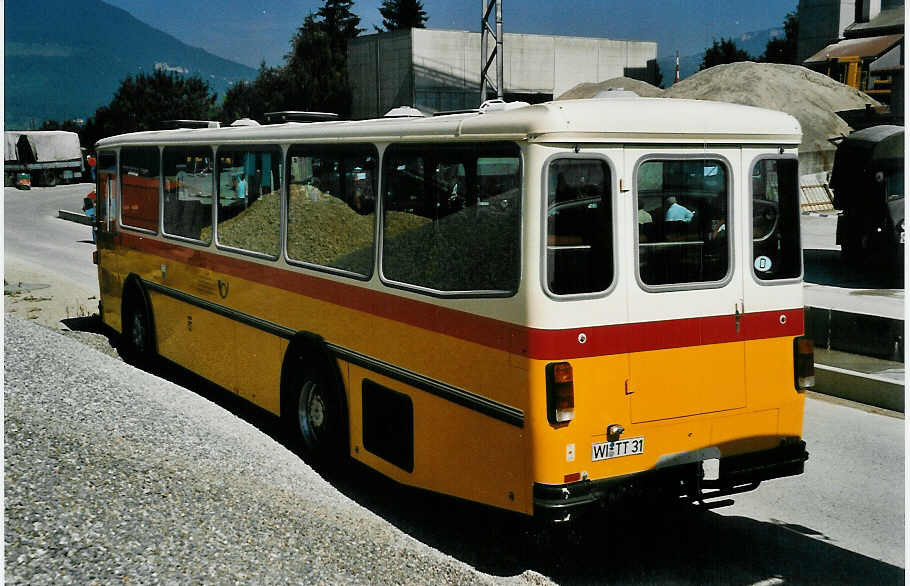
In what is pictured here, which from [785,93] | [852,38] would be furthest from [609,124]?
[852,38]

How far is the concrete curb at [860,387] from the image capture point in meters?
10.9

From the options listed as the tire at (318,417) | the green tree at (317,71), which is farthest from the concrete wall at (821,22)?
the tire at (318,417)

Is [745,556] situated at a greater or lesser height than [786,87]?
lesser

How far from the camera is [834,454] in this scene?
9.38 metres

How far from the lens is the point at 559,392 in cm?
597

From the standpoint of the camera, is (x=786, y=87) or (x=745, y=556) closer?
(x=745, y=556)

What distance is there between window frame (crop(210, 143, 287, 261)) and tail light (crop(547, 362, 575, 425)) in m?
3.77

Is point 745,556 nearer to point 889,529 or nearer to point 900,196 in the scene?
point 889,529

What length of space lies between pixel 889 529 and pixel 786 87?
171 ft

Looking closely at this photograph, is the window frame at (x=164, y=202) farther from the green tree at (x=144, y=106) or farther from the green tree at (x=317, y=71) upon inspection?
the green tree at (x=144, y=106)

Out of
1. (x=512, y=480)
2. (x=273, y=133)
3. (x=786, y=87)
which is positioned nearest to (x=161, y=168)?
(x=273, y=133)

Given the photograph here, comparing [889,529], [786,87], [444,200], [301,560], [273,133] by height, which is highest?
[786,87]

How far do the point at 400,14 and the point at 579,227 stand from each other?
359 ft

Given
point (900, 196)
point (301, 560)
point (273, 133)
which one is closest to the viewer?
point (301, 560)
